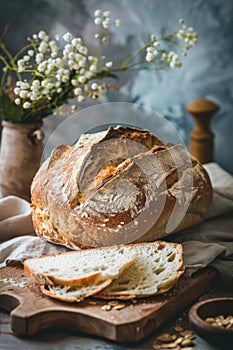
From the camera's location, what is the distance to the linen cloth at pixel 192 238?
2.09 meters

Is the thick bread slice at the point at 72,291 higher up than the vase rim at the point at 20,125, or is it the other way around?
the vase rim at the point at 20,125

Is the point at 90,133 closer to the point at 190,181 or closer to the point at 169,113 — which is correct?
the point at 190,181

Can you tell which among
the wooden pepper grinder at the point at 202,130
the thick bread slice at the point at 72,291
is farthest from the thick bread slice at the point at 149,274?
the wooden pepper grinder at the point at 202,130

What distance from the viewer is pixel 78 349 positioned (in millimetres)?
1686

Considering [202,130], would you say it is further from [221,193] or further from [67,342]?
[67,342]

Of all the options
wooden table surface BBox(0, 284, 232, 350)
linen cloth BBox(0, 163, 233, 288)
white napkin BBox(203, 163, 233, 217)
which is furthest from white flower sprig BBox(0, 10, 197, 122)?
wooden table surface BBox(0, 284, 232, 350)

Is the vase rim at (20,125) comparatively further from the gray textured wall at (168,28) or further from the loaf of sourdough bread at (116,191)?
the gray textured wall at (168,28)

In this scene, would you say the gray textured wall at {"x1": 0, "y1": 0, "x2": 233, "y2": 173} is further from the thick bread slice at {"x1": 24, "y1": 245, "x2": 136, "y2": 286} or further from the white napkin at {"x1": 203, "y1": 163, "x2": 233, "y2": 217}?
the thick bread slice at {"x1": 24, "y1": 245, "x2": 136, "y2": 286}

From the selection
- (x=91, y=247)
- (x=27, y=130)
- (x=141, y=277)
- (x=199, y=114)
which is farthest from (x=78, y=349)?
(x=199, y=114)

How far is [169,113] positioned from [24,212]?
1.44 meters

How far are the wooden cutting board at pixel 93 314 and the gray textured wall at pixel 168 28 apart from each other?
6.06 feet

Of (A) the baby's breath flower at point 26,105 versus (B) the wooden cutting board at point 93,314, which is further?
(A) the baby's breath flower at point 26,105

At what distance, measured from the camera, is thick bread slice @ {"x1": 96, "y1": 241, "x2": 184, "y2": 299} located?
5.96ft

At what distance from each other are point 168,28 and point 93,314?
2224mm
